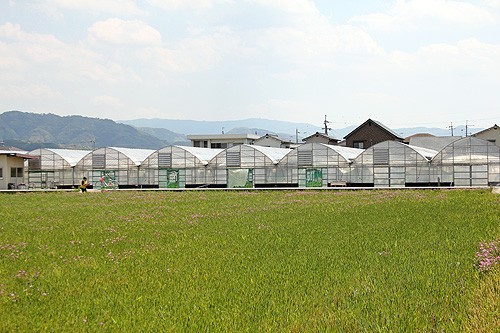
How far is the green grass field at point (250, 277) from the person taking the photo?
861cm

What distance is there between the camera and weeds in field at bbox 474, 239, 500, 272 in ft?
38.3

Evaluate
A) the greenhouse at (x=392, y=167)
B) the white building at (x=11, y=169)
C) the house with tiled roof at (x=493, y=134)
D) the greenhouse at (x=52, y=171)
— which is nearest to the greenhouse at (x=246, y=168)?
the greenhouse at (x=392, y=167)

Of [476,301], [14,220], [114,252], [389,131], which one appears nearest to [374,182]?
[389,131]

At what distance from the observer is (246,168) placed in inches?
2485

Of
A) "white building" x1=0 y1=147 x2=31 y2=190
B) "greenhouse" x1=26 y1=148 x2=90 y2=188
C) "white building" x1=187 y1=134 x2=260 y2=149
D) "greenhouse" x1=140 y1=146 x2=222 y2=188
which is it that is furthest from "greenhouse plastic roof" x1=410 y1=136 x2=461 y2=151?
"white building" x1=0 y1=147 x2=31 y2=190

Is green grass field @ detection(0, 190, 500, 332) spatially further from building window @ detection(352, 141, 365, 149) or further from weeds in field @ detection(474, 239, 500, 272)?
building window @ detection(352, 141, 365, 149)

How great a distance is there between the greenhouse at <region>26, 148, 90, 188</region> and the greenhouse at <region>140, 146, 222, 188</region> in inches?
341

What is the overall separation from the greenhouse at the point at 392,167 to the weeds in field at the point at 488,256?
43903mm

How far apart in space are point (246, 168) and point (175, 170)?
314 inches

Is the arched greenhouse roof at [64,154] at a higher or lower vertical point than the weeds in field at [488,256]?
higher

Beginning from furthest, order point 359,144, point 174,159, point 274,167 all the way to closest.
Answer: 1. point 359,144
2. point 174,159
3. point 274,167

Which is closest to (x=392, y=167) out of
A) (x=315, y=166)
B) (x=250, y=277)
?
(x=315, y=166)

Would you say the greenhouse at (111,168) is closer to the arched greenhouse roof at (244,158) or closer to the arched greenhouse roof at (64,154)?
the arched greenhouse roof at (64,154)

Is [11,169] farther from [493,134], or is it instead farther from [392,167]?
[493,134]
